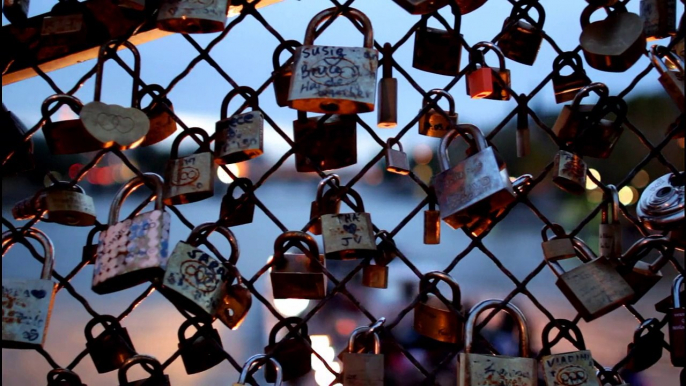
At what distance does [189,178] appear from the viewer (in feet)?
3.03

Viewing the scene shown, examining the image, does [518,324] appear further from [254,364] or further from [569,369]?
[254,364]

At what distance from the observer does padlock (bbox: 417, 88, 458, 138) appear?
3.33 feet

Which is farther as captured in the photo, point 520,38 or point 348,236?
point 520,38

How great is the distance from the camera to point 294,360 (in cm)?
96

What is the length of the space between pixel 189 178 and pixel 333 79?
0.22 metres

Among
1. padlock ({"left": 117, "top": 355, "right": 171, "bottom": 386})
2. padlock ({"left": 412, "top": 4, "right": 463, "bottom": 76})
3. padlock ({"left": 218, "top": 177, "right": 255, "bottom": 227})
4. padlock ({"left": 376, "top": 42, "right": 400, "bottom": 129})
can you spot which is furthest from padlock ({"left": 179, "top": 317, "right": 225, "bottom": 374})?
padlock ({"left": 412, "top": 4, "right": 463, "bottom": 76})

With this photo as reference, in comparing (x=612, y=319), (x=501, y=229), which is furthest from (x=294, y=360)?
(x=501, y=229)

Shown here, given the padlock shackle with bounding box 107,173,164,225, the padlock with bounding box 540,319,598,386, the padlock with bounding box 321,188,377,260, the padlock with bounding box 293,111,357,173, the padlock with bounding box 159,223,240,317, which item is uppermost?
the padlock with bounding box 293,111,357,173

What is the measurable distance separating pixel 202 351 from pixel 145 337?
1.81 metres

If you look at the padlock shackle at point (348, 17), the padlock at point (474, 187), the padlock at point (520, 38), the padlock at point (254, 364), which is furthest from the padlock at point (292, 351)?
the padlock at point (520, 38)

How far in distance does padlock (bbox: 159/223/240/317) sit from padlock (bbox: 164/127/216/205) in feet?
0.20

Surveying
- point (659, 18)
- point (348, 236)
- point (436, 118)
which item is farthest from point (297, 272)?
point (659, 18)

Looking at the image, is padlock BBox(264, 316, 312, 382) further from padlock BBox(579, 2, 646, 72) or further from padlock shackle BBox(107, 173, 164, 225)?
padlock BBox(579, 2, 646, 72)

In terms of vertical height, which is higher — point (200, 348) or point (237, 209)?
point (237, 209)
